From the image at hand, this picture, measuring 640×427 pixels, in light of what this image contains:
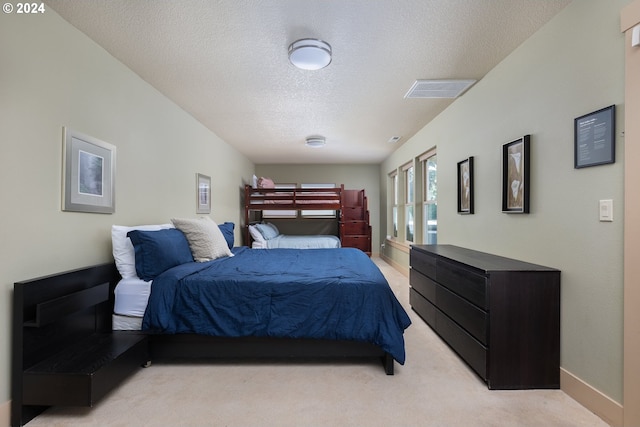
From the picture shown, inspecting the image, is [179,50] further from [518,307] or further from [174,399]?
[518,307]

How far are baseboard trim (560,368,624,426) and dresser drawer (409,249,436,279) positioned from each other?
3.71 feet

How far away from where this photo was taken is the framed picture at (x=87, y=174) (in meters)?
1.94

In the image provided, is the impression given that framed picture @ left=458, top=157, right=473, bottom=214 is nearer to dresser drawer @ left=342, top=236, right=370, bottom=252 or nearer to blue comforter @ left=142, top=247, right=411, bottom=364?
blue comforter @ left=142, top=247, right=411, bottom=364

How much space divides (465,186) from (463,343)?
5.15 ft

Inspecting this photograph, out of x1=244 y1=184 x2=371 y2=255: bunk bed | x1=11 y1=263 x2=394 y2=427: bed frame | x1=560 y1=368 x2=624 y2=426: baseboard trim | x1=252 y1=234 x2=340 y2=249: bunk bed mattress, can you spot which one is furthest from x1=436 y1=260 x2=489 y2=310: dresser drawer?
x1=244 y1=184 x2=371 y2=255: bunk bed

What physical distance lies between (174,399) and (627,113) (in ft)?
9.24

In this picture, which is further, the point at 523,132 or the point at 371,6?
the point at 523,132

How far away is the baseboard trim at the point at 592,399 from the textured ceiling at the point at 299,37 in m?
2.18

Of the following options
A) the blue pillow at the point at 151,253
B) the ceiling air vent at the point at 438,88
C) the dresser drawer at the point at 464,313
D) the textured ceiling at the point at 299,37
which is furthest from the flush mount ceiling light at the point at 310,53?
the dresser drawer at the point at 464,313

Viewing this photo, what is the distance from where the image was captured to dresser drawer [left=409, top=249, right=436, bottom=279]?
2.85 m

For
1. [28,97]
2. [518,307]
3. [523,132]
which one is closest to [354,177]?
[523,132]

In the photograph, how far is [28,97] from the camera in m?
1.69

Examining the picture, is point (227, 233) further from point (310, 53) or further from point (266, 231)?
point (310, 53)

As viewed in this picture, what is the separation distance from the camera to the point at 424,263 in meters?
3.06
